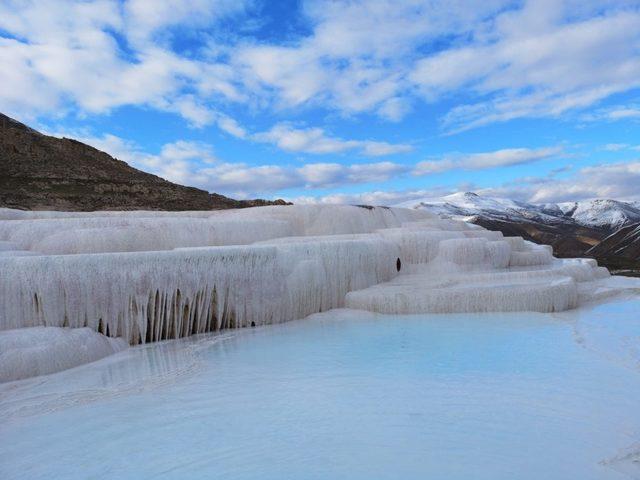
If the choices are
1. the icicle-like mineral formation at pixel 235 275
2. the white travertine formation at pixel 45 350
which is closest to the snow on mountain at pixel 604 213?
the icicle-like mineral formation at pixel 235 275

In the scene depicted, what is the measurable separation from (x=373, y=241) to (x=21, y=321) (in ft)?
25.8

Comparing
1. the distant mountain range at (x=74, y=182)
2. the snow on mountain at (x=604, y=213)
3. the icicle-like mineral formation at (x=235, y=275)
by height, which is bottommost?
the icicle-like mineral formation at (x=235, y=275)

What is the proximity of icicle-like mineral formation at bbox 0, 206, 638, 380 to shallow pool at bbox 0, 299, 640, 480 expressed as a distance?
1165 mm

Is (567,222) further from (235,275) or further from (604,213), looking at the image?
(235,275)

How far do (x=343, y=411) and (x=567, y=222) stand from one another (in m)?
119

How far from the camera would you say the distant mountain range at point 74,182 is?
22803 mm

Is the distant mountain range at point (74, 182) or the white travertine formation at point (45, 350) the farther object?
the distant mountain range at point (74, 182)

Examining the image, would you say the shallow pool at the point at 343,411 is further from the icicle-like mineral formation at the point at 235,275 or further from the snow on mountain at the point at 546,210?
the snow on mountain at the point at 546,210

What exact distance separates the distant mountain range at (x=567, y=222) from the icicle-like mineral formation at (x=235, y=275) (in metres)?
35.1

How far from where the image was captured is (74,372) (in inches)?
280

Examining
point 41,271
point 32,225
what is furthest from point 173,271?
point 32,225

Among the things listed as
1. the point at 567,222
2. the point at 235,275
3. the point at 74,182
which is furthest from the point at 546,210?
the point at 235,275

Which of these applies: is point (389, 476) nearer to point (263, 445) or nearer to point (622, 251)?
point (263, 445)

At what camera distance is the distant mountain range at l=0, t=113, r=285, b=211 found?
22.8m
